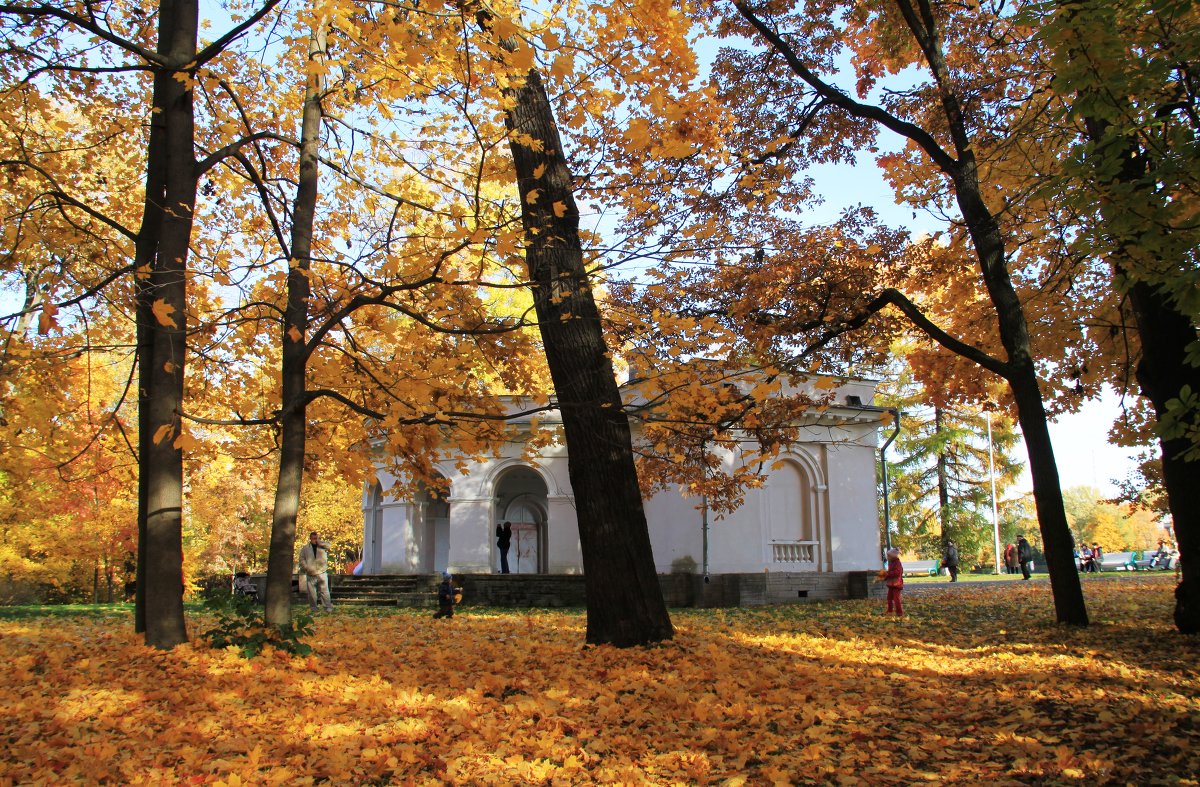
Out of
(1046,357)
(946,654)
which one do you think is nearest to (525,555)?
(1046,357)

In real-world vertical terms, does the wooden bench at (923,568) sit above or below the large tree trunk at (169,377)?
below

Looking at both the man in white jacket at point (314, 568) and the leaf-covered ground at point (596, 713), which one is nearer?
the leaf-covered ground at point (596, 713)

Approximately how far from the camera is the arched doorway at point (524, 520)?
25.6m

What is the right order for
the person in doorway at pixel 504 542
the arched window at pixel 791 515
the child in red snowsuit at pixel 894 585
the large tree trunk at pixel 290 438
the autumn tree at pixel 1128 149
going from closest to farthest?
the autumn tree at pixel 1128 149
the large tree trunk at pixel 290 438
the child in red snowsuit at pixel 894 585
the arched window at pixel 791 515
the person in doorway at pixel 504 542

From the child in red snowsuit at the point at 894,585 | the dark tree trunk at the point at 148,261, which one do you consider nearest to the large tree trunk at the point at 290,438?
the dark tree trunk at the point at 148,261

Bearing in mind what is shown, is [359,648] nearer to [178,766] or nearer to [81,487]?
[178,766]

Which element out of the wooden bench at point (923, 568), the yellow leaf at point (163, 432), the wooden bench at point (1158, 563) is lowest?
the wooden bench at point (923, 568)

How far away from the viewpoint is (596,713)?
5.40 meters

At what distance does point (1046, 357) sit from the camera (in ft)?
45.9

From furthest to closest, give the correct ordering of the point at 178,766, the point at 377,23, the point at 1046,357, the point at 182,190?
the point at 1046,357 < the point at 182,190 < the point at 377,23 < the point at 178,766

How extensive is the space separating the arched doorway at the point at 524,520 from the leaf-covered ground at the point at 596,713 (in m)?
17.1

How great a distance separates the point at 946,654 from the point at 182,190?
8.85m

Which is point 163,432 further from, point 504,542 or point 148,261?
point 504,542

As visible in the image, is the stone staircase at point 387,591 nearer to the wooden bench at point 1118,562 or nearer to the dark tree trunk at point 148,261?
the dark tree trunk at point 148,261
